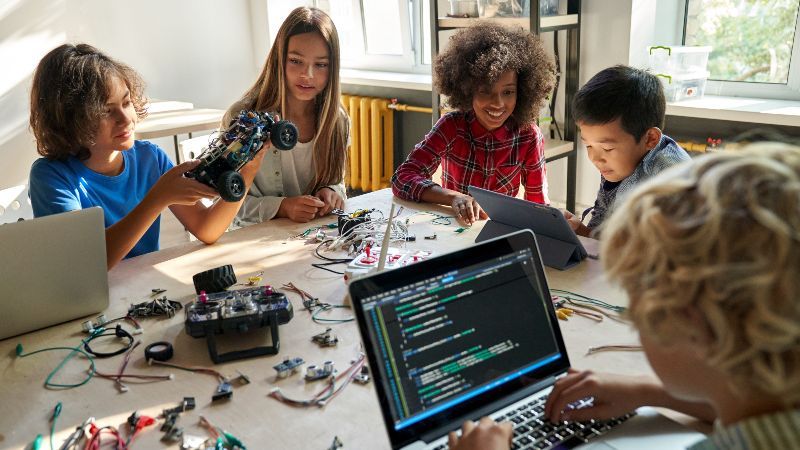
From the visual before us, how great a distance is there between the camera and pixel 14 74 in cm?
347

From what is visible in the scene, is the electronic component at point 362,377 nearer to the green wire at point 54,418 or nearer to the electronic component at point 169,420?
the electronic component at point 169,420

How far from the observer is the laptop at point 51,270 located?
1.23 meters

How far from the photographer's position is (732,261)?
574 mm

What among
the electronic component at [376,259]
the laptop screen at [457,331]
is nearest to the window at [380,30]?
the electronic component at [376,259]

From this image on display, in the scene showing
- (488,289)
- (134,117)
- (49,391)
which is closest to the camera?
(488,289)

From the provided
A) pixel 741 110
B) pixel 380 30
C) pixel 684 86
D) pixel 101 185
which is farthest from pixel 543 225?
pixel 380 30

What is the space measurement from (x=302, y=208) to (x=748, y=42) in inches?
82.9

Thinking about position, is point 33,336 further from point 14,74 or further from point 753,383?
point 14,74

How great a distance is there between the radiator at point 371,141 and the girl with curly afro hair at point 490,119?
167 cm

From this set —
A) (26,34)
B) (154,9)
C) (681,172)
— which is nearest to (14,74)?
(26,34)

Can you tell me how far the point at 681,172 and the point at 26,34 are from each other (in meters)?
3.69

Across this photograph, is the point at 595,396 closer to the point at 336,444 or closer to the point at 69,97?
the point at 336,444

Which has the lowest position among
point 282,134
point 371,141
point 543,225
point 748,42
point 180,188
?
point 371,141

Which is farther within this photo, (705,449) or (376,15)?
(376,15)
